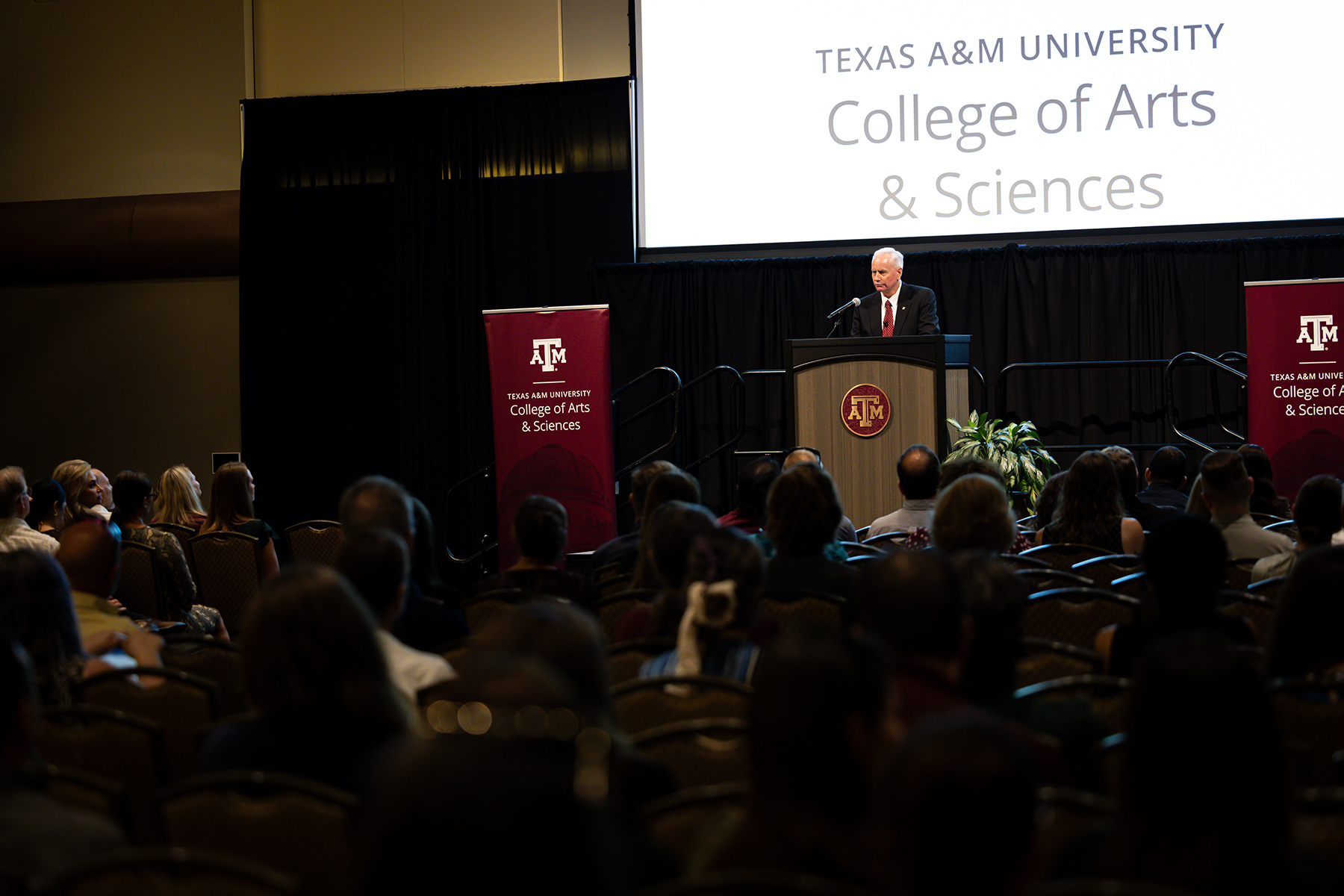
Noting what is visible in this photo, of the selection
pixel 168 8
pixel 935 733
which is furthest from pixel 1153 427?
pixel 168 8

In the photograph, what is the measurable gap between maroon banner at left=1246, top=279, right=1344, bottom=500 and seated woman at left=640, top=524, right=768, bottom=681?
5175 mm

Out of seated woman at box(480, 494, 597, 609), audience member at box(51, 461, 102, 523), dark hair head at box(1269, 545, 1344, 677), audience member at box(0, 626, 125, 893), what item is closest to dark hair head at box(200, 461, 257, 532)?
audience member at box(51, 461, 102, 523)

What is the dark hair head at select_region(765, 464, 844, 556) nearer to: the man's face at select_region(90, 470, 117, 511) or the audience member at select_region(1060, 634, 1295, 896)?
the audience member at select_region(1060, 634, 1295, 896)

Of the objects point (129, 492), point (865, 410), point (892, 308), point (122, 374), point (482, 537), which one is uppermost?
point (892, 308)

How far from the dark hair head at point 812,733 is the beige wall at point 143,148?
34.2ft

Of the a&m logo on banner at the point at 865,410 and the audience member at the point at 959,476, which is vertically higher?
the a&m logo on banner at the point at 865,410

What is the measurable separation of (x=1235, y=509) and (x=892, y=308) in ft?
12.2

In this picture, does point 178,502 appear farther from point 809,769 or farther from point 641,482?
point 809,769

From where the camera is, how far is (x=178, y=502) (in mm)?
6422

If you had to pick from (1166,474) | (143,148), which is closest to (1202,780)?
(1166,474)

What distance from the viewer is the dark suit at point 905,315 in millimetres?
7965

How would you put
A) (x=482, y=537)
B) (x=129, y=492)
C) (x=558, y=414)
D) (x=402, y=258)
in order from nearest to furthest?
(x=129, y=492) < (x=558, y=414) < (x=482, y=537) < (x=402, y=258)

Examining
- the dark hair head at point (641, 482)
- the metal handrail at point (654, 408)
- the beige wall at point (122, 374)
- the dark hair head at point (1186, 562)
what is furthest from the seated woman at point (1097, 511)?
the beige wall at point (122, 374)

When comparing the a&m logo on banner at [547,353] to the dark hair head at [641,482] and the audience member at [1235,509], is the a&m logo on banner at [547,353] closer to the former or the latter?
the dark hair head at [641,482]
